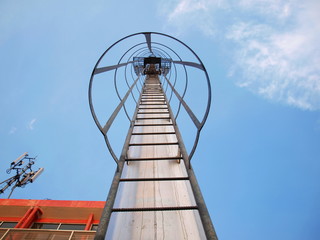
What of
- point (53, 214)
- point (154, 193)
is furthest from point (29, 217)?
point (154, 193)

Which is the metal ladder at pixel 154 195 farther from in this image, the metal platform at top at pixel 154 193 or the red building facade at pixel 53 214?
the red building facade at pixel 53 214

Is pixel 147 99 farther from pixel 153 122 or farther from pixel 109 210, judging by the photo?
pixel 109 210

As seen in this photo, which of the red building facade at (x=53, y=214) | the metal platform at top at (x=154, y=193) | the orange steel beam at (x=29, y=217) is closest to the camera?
the metal platform at top at (x=154, y=193)

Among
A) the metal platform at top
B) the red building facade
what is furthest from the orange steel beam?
the metal platform at top

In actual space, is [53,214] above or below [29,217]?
above

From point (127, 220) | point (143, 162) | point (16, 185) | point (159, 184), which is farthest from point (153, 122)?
point (16, 185)

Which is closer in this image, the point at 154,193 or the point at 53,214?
the point at 154,193

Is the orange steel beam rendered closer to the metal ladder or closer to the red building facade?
the red building facade

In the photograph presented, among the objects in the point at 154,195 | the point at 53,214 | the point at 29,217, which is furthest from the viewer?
the point at 53,214

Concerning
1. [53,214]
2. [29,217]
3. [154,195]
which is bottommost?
[154,195]

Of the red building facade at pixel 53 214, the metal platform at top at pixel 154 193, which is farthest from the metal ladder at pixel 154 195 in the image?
the red building facade at pixel 53 214

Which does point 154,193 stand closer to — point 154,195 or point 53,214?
point 154,195

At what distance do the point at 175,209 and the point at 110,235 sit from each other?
0.59m

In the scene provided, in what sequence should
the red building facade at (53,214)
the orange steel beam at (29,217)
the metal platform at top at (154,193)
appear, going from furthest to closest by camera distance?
1. the red building facade at (53,214)
2. the orange steel beam at (29,217)
3. the metal platform at top at (154,193)
